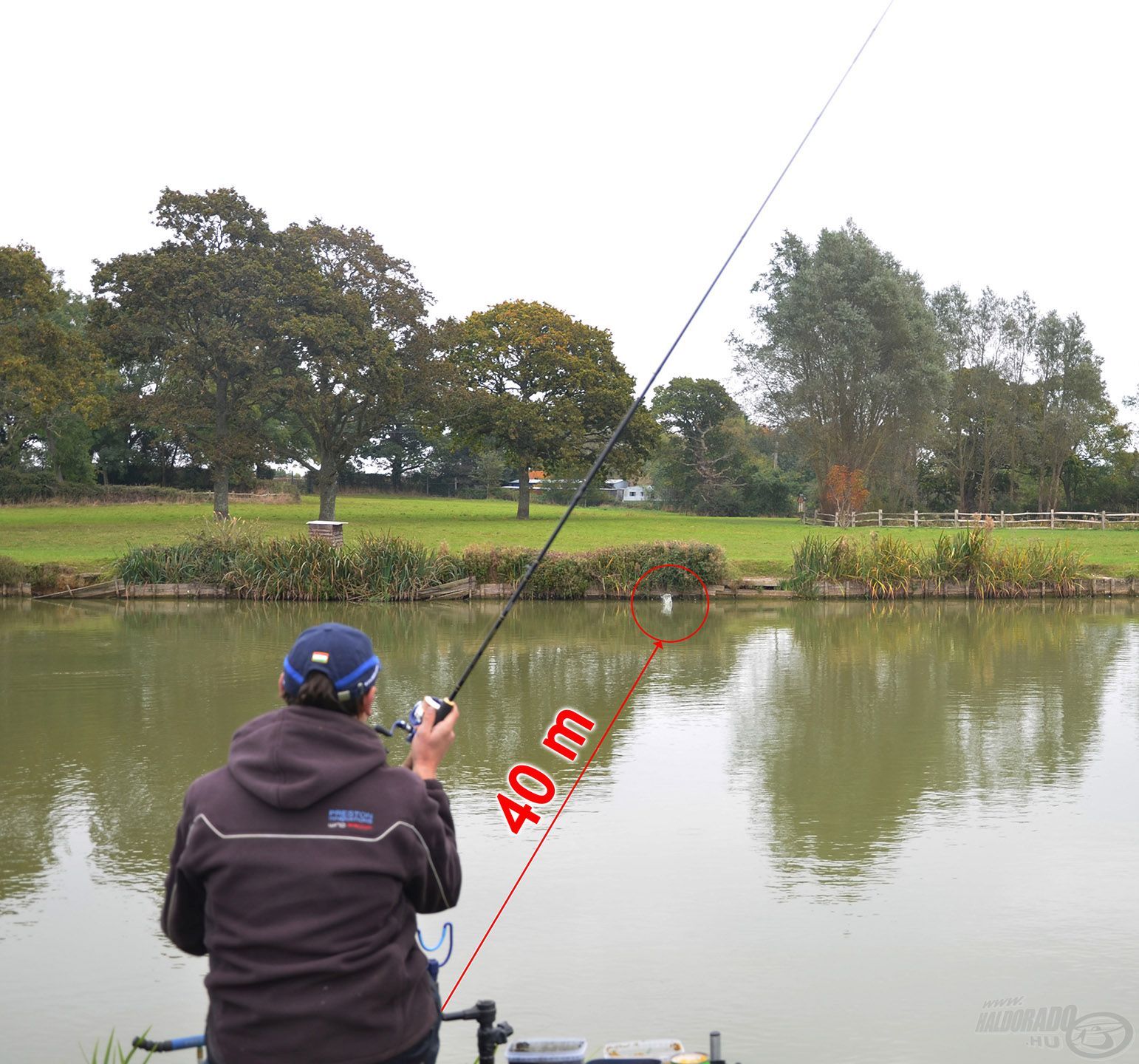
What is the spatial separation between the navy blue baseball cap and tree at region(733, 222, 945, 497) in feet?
134

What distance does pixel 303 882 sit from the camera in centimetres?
224

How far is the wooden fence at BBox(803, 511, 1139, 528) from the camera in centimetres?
4097

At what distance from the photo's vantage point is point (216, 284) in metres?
30.4

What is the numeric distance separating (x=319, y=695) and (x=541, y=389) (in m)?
38.5

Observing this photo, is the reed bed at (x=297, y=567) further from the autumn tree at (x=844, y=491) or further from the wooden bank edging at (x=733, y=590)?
Answer: the autumn tree at (x=844, y=491)

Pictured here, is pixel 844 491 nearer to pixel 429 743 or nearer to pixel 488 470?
pixel 488 470

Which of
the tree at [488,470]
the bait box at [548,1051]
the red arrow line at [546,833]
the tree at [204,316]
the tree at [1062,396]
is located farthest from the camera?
the tree at [488,470]

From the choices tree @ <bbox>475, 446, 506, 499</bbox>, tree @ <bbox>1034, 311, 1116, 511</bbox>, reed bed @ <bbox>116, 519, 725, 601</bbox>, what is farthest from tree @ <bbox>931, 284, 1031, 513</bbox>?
reed bed @ <bbox>116, 519, 725, 601</bbox>

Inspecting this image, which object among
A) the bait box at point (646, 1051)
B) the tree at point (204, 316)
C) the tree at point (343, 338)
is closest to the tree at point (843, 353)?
the tree at point (343, 338)

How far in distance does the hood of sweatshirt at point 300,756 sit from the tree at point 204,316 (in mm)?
28554

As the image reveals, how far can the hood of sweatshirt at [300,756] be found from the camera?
222 cm

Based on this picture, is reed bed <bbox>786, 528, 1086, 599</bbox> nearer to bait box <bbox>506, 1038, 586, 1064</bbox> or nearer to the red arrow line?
the red arrow line

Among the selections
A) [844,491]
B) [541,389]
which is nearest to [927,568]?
[541,389]

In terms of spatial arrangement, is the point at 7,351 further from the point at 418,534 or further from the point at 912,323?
the point at 912,323
